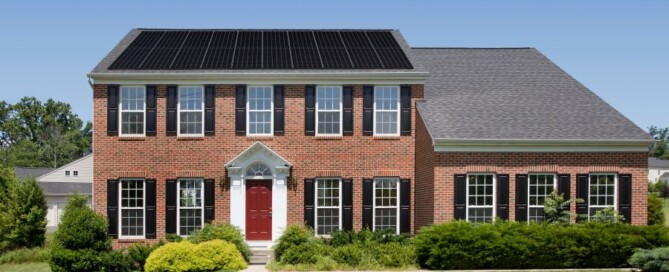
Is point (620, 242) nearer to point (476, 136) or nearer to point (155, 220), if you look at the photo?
point (476, 136)

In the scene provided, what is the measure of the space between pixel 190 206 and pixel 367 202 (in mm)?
6021

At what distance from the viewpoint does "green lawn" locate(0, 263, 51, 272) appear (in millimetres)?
27609

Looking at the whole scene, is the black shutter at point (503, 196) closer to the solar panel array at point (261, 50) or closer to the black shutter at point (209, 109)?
the solar panel array at point (261, 50)

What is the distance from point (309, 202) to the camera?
28.4 m

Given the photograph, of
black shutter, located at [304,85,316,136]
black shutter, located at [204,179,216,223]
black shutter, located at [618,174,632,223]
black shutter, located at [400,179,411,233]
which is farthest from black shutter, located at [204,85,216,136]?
black shutter, located at [618,174,632,223]

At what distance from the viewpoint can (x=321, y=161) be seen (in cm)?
2853

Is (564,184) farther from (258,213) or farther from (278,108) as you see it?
(258,213)

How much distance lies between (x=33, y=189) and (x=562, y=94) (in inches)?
807

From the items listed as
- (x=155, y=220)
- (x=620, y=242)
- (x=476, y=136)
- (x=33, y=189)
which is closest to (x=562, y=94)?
(x=476, y=136)

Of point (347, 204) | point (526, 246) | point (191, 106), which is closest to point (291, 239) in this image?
point (347, 204)

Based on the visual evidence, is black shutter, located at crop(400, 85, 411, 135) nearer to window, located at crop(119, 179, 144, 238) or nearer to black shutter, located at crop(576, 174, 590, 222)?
black shutter, located at crop(576, 174, 590, 222)

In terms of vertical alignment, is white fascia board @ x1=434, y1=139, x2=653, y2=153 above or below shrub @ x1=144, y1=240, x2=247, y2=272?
above

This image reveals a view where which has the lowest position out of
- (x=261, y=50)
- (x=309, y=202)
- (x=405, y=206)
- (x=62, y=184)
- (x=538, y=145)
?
(x=62, y=184)

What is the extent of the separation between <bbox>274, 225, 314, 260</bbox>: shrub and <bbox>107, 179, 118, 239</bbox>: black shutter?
6320 mm
